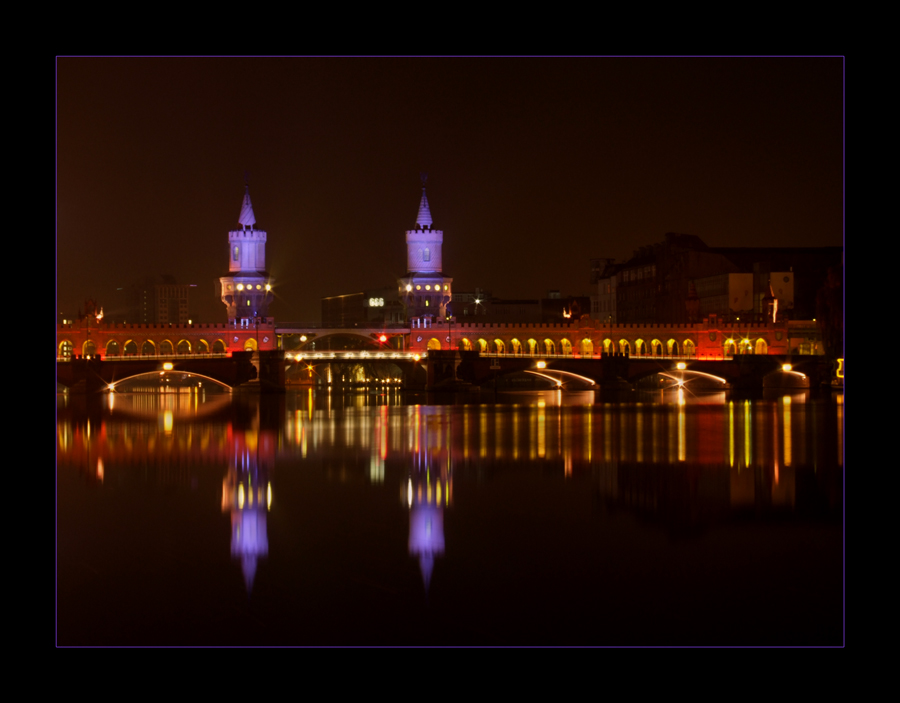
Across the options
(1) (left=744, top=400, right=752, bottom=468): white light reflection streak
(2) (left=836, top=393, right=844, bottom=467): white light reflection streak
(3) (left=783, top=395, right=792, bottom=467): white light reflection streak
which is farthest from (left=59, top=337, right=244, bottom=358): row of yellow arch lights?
(2) (left=836, top=393, right=844, bottom=467): white light reflection streak

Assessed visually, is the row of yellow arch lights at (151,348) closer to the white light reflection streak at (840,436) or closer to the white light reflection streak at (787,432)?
the white light reflection streak at (787,432)

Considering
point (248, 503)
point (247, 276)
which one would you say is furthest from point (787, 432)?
point (247, 276)

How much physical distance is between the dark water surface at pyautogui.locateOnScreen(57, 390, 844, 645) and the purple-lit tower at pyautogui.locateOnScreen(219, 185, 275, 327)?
7233 cm

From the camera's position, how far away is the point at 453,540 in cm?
2294

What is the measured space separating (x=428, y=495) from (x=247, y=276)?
9123 cm

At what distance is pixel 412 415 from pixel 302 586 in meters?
41.9

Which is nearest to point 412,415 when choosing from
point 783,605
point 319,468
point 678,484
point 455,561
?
point 319,468

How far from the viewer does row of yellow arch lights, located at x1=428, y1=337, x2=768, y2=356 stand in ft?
319

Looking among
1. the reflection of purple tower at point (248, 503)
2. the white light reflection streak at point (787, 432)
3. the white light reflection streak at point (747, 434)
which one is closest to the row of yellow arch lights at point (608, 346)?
the white light reflection streak at point (787, 432)

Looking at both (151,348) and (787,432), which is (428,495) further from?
(151,348)

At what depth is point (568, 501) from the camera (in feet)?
91.0

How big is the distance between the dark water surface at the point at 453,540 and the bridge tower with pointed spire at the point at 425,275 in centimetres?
7352

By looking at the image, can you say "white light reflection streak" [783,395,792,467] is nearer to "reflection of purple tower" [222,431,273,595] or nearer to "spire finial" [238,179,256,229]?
"reflection of purple tower" [222,431,273,595]

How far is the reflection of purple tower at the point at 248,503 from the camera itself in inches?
859
